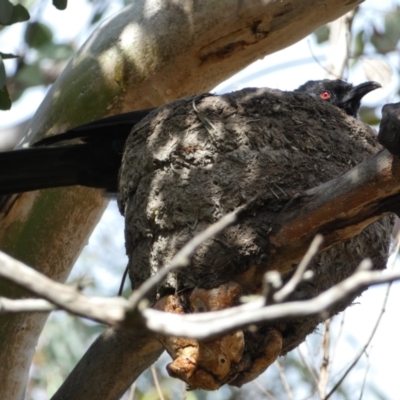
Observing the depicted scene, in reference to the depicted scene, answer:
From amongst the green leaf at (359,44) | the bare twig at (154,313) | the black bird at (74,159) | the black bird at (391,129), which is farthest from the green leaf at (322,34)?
the bare twig at (154,313)

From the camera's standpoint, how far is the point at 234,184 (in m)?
4.22

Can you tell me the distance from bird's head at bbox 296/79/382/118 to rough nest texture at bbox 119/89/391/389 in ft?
4.60

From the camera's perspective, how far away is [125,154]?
4855mm

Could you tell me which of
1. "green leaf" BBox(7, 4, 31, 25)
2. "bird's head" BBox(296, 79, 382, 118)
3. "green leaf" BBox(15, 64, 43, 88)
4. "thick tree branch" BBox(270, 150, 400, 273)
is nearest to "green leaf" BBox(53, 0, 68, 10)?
"green leaf" BBox(7, 4, 31, 25)

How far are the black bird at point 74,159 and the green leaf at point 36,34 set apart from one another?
175 centimetres

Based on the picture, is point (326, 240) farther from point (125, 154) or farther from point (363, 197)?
point (125, 154)

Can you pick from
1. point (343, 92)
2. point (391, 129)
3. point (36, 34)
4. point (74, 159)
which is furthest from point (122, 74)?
point (391, 129)

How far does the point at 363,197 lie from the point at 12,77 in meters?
4.49

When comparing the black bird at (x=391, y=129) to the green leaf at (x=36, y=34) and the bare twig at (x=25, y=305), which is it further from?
the green leaf at (x=36, y=34)

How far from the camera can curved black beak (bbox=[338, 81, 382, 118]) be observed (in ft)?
20.3

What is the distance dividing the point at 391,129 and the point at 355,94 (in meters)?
3.03

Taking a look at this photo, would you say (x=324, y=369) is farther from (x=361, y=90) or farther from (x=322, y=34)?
(x=322, y=34)

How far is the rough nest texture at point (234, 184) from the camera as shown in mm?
3998

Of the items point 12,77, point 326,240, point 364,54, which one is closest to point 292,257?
point 326,240
